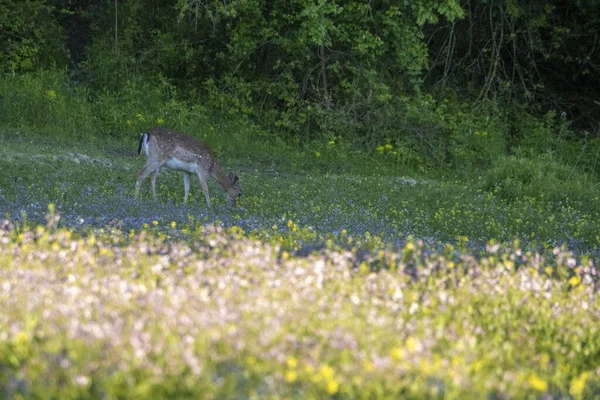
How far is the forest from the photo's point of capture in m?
4.79

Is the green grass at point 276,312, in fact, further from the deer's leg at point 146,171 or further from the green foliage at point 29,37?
the green foliage at point 29,37

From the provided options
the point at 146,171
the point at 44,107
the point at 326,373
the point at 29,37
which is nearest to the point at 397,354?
the point at 326,373

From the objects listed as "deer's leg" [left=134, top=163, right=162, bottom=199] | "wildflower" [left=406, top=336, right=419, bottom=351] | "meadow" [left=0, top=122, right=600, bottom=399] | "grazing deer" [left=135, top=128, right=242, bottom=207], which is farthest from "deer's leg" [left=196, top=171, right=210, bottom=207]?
"wildflower" [left=406, top=336, right=419, bottom=351]

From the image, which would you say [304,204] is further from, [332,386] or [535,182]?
[332,386]

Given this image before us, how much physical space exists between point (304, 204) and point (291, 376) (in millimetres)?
9631

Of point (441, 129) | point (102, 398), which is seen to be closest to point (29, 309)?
point (102, 398)

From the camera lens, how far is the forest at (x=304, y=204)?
15.7ft

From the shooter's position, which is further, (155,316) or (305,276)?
(305,276)

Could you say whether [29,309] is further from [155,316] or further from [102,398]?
[102,398]

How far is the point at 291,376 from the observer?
4.31 m

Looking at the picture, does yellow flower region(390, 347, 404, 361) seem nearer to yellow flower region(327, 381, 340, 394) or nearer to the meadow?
the meadow

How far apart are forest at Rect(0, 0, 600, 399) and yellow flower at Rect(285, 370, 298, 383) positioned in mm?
31

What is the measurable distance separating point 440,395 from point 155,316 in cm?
155

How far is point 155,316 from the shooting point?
515 cm
